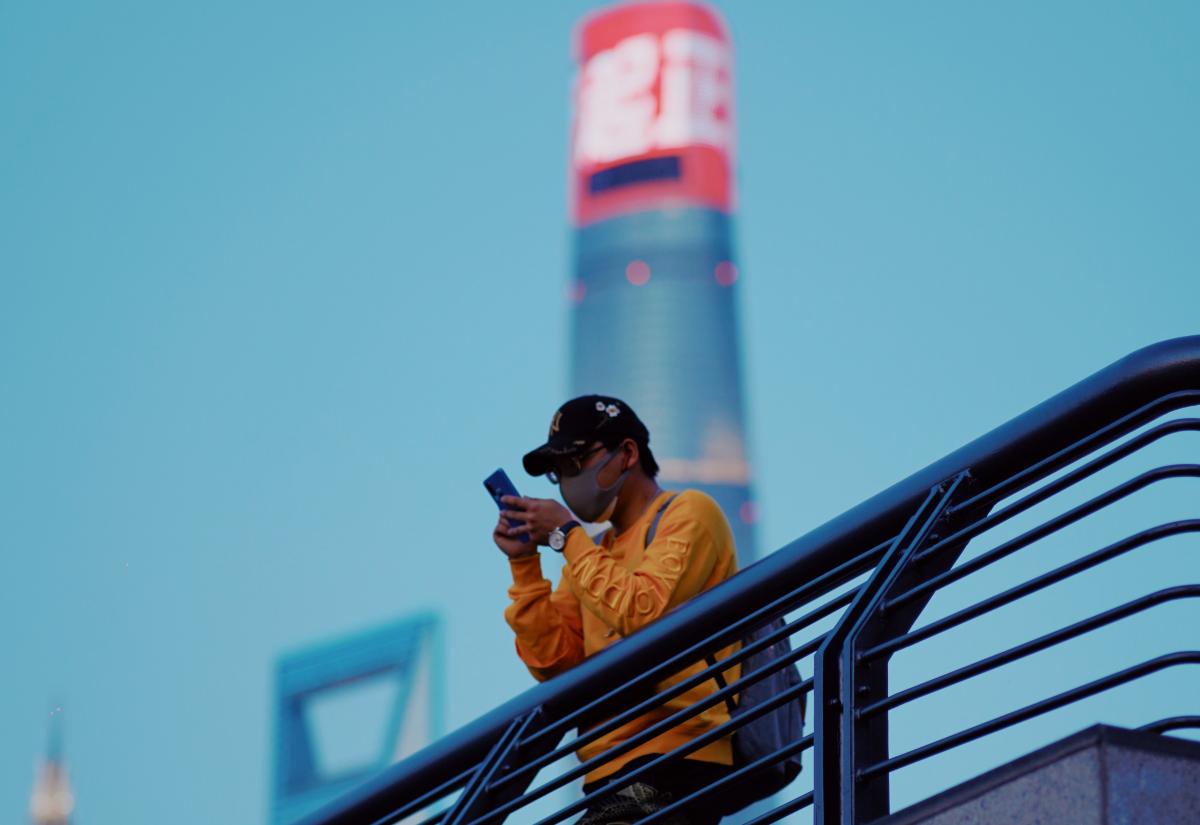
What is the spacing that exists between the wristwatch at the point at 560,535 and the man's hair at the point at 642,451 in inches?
7.9

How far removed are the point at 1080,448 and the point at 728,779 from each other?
849 mm

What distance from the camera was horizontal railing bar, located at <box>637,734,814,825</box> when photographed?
3363mm

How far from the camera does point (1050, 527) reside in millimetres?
3074

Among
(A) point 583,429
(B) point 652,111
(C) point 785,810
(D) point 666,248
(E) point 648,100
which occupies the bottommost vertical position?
(C) point 785,810

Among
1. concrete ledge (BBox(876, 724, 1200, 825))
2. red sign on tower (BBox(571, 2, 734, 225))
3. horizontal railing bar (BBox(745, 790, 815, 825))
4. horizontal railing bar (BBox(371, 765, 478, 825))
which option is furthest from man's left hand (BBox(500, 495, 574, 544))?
red sign on tower (BBox(571, 2, 734, 225))

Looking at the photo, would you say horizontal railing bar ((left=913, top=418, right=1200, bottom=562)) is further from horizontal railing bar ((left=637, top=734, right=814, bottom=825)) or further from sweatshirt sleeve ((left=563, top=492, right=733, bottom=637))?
sweatshirt sleeve ((left=563, top=492, right=733, bottom=637))

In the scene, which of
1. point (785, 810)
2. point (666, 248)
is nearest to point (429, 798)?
point (785, 810)

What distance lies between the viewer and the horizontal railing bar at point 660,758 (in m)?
3.33

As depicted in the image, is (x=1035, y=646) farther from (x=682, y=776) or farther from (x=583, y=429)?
(x=583, y=429)

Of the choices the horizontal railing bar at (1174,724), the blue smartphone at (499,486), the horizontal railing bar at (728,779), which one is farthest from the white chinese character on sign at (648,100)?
the horizontal railing bar at (1174,724)

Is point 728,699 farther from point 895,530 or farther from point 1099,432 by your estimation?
point 1099,432

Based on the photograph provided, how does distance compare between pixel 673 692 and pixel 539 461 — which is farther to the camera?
pixel 539 461

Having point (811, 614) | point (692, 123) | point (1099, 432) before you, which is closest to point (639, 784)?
point (811, 614)

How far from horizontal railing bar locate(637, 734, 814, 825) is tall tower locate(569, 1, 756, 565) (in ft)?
158
